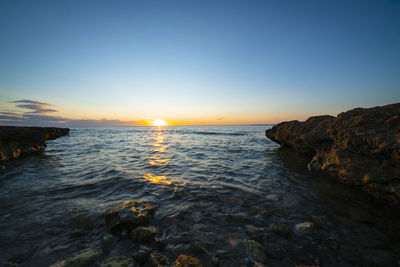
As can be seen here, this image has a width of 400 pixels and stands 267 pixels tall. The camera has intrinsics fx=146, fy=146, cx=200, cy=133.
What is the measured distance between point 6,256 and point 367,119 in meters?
9.36

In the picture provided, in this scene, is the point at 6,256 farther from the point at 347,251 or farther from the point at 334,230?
the point at 334,230

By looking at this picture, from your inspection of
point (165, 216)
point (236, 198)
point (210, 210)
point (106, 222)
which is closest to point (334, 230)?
point (236, 198)

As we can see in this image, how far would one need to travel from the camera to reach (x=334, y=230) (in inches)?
114

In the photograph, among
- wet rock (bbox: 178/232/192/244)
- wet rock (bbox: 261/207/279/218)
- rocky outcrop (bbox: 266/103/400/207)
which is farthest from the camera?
rocky outcrop (bbox: 266/103/400/207)

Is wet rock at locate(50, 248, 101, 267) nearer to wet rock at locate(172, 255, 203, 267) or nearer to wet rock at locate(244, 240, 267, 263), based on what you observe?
wet rock at locate(172, 255, 203, 267)

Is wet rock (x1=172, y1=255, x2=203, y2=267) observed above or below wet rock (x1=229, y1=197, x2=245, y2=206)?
above

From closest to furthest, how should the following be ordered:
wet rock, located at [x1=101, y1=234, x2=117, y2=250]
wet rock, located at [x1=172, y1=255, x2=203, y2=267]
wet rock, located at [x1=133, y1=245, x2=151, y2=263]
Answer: wet rock, located at [x1=172, y1=255, x2=203, y2=267] → wet rock, located at [x1=133, y1=245, x2=151, y2=263] → wet rock, located at [x1=101, y1=234, x2=117, y2=250]

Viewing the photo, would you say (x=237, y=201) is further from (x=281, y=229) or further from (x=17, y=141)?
(x=17, y=141)

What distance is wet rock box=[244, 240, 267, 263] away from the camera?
229 cm

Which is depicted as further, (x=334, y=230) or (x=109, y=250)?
(x=334, y=230)

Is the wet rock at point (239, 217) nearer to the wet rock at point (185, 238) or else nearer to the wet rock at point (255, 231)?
the wet rock at point (255, 231)

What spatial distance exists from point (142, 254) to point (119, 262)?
12.9 inches

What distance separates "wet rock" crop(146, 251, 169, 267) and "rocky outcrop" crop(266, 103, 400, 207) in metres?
5.68

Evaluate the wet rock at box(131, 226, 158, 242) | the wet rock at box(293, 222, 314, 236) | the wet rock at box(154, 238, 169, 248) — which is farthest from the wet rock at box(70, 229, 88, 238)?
the wet rock at box(293, 222, 314, 236)
